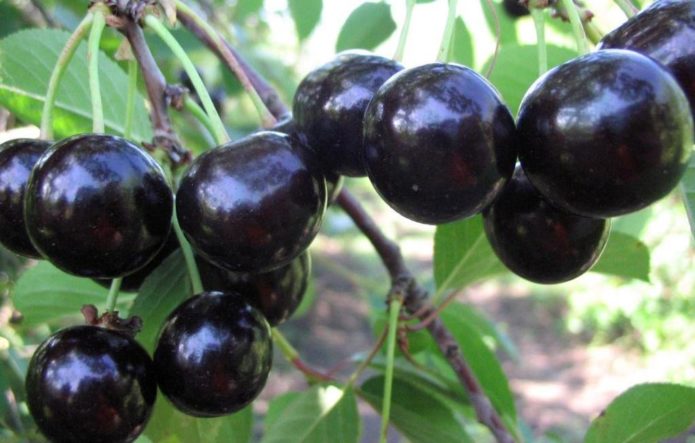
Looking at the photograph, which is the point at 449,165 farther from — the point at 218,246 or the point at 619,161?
the point at 218,246

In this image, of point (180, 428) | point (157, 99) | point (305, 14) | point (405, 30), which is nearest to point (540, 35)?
point (405, 30)

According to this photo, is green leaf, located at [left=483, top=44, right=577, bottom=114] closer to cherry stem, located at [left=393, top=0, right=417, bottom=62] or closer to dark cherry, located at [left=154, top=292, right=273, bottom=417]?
cherry stem, located at [left=393, top=0, right=417, bottom=62]

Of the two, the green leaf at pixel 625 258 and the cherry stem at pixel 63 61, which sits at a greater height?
the cherry stem at pixel 63 61

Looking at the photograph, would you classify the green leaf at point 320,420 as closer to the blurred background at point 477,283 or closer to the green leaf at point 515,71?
the blurred background at point 477,283

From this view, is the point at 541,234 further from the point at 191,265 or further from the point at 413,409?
the point at 413,409

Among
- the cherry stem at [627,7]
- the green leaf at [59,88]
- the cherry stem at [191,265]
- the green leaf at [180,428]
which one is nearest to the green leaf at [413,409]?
the green leaf at [180,428]

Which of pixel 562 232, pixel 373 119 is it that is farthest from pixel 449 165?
pixel 562 232

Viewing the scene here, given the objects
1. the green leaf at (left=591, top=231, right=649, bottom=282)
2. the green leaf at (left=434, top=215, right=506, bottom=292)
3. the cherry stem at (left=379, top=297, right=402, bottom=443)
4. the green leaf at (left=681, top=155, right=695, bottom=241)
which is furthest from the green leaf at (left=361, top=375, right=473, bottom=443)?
the green leaf at (left=681, top=155, right=695, bottom=241)
